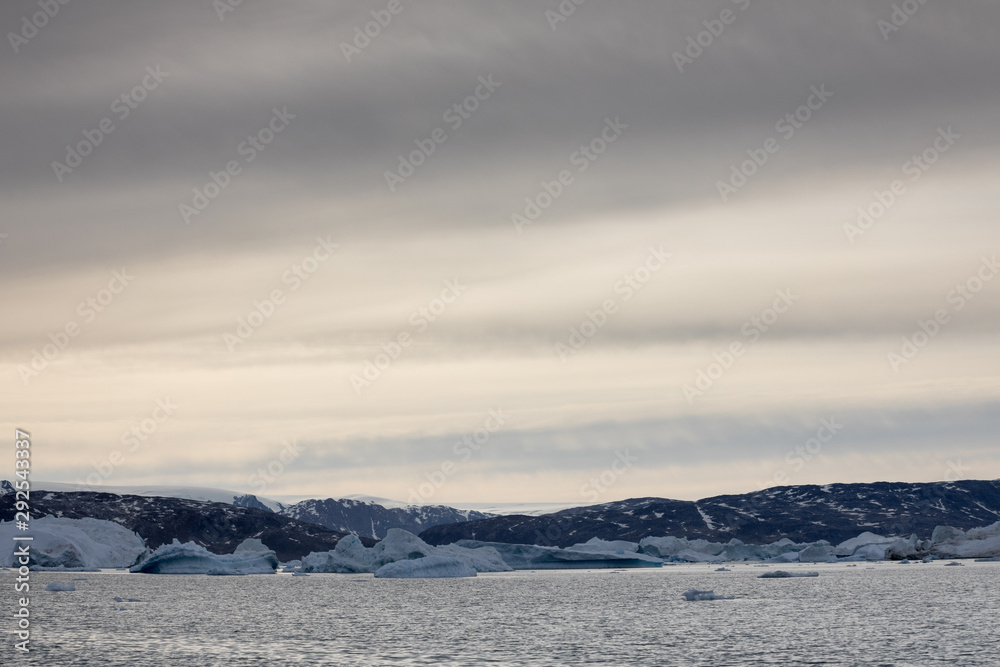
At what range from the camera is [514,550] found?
545 feet

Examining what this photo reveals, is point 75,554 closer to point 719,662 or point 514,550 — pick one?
point 514,550

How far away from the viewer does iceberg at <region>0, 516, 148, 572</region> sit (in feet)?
512

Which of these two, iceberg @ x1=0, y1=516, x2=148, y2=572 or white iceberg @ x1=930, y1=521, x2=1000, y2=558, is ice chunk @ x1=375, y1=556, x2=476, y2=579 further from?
white iceberg @ x1=930, y1=521, x2=1000, y2=558

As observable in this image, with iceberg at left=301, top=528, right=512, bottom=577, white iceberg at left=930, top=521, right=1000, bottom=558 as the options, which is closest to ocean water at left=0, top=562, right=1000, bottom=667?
iceberg at left=301, top=528, right=512, bottom=577

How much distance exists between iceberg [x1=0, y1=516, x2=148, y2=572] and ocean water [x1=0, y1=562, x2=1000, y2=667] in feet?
219

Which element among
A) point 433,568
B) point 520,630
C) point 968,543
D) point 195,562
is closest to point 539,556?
point 195,562

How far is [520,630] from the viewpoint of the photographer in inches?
2275

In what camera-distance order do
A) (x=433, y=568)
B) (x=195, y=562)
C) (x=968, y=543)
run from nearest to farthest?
1. (x=433, y=568)
2. (x=195, y=562)
3. (x=968, y=543)

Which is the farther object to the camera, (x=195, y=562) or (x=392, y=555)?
(x=195, y=562)

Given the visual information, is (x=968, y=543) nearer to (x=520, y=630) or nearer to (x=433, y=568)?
(x=433, y=568)

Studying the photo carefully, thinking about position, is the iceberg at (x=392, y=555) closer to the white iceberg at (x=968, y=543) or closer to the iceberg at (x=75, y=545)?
the iceberg at (x=75, y=545)

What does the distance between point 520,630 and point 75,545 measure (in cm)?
12491

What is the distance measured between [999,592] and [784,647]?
55.7 metres

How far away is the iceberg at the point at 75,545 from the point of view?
156 meters
